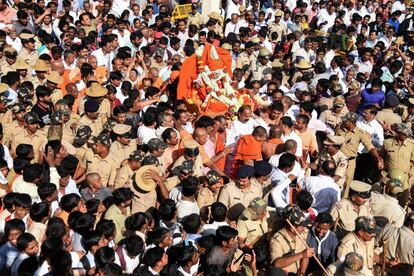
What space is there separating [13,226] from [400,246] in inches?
144

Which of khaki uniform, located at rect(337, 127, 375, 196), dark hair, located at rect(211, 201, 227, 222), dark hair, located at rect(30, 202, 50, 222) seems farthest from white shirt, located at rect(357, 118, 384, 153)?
dark hair, located at rect(30, 202, 50, 222)

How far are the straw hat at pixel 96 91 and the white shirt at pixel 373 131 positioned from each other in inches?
150

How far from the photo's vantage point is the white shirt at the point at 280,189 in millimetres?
6082

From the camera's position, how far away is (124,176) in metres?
6.11

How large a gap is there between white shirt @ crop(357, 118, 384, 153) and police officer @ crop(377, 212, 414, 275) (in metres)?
2.71

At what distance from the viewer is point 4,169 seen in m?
6.10

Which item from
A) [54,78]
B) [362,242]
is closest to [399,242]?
[362,242]

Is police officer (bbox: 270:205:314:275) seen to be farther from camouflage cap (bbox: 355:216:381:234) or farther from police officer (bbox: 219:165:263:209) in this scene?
police officer (bbox: 219:165:263:209)

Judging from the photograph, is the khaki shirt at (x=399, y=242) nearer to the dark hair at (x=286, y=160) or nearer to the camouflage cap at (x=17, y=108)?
the dark hair at (x=286, y=160)

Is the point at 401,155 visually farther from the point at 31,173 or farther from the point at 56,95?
the point at 56,95

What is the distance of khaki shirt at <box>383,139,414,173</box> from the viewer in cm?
735

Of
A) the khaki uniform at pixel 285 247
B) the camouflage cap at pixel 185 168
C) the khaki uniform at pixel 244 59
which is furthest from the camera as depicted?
the khaki uniform at pixel 244 59

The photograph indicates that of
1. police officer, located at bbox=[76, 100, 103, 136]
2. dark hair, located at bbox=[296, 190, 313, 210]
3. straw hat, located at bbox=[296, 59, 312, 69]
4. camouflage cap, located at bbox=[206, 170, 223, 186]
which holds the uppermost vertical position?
dark hair, located at bbox=[296, 190, 313, 210]

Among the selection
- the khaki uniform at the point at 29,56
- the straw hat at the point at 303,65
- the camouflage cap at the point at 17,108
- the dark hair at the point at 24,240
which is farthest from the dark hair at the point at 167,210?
the straw hat at the point at 303,65
